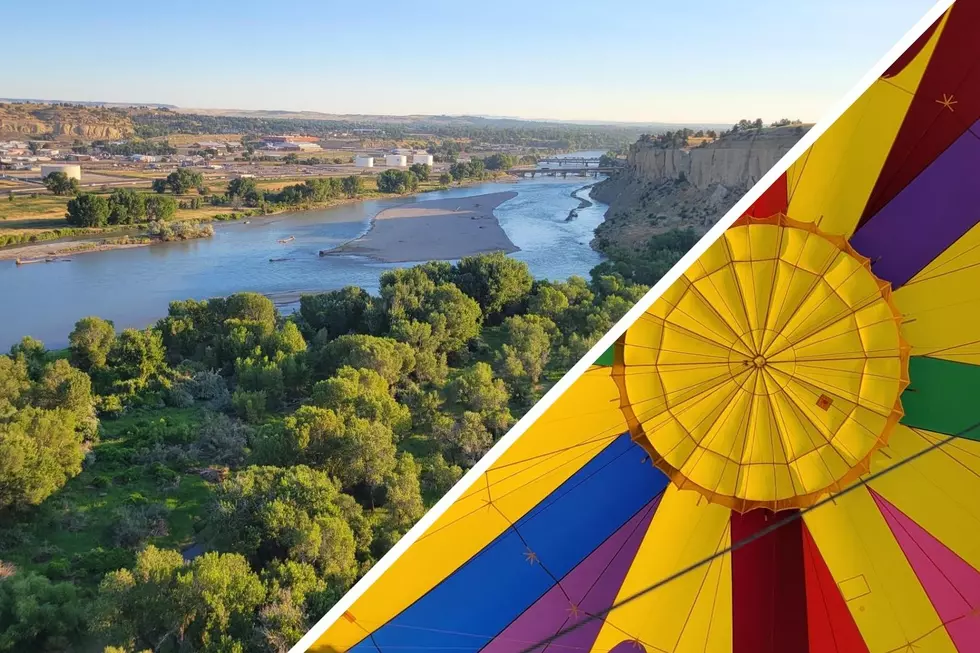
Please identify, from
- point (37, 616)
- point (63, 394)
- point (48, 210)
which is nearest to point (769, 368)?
point (37, 616)

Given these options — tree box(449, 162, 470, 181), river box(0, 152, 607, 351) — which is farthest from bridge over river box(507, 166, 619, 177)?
river box(0, 152, 607, 351)

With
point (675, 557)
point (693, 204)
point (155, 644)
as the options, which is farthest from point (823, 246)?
point (693, 204)

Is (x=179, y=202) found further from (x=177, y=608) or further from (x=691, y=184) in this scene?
(x=177, y=608)

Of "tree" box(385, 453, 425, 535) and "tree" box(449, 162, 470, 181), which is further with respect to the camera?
"tree" box(449, 162, 470, 181)

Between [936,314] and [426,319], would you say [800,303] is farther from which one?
[426,319]

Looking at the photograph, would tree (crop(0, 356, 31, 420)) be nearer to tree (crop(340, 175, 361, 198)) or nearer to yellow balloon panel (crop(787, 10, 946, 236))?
yellow balloon panel (crop(787, 10, 946, 236))

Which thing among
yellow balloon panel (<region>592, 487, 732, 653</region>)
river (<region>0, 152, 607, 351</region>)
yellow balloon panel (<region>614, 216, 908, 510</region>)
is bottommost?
river (<region>0, 152, 607, 351</region>)

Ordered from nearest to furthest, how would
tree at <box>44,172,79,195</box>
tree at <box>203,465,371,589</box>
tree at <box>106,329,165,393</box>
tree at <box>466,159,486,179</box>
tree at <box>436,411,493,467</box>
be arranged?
tree at <box>203,465,371,589</box> < tree at <box>436,411,493,467</box> < tree at <box>106,329,165,393</box> < tree at <box>44,172,79,195</box> < tree at <box>466,159,486,179</box>

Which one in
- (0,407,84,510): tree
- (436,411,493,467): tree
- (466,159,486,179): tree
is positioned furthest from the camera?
(466,159,486,179): tree
